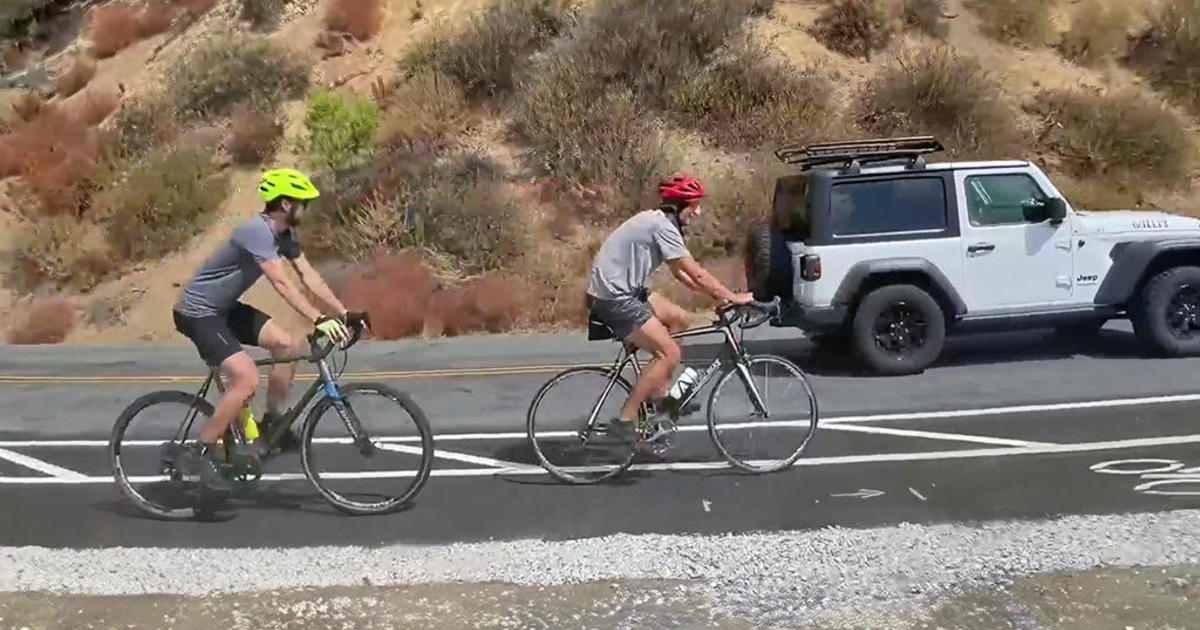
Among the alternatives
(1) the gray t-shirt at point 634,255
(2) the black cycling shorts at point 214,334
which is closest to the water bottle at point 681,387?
(1) the gray t-shirt at point 634,255

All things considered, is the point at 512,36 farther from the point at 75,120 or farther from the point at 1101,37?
the point at 1101,37

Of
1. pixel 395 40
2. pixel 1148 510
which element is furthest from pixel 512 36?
pixel 1148 510

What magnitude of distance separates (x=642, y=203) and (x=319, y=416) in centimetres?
1239

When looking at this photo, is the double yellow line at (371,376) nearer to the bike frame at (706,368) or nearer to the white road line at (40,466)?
the white road line at (40,466)

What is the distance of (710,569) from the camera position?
5.92 m

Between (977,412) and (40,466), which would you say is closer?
(40,466)

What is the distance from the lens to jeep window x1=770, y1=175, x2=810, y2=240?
35.9 feet

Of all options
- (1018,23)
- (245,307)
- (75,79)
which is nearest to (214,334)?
(245,307)

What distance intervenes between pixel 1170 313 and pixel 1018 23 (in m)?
14.2

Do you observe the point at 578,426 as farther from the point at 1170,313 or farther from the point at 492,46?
the point at 492,46

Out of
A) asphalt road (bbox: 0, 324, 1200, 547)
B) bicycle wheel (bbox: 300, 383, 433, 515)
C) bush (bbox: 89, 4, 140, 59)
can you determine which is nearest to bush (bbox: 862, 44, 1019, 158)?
asphalt road (bbox: 0, 324, 1200, 547)

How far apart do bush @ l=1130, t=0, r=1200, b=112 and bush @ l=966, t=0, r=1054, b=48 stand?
1713mm

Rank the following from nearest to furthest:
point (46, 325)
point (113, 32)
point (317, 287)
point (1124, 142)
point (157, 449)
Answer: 1. point (317, 287)
2. point (157, 449)
3. point (46, 325)
4. point (1124, 142)
5. point (113, 32)

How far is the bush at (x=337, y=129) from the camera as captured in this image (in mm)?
21312
